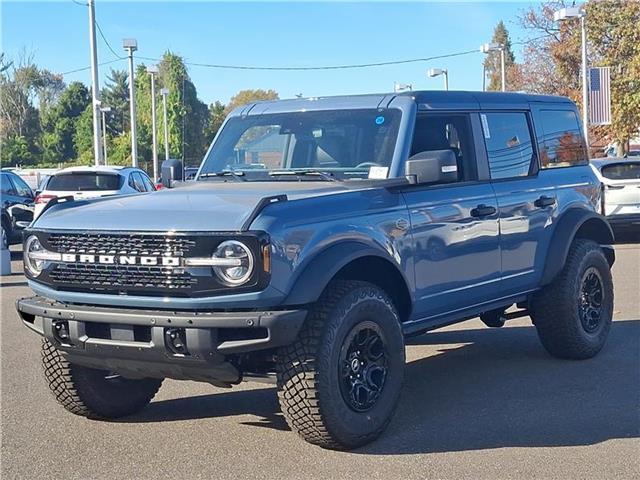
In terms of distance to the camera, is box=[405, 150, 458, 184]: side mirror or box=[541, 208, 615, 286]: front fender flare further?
box=[541, 208, 615, 286]: front fender flare

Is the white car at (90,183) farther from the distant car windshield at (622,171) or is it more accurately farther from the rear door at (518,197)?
the rear door at (518,197)

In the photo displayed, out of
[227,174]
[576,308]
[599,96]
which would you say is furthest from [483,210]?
[599,96]

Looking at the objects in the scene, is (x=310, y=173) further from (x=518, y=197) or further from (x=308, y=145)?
(x=518, y=197)

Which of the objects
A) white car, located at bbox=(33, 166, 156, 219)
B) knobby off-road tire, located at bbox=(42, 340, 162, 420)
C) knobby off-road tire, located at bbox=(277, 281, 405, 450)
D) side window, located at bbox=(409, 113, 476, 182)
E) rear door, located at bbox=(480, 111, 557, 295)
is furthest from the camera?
white car, located at bbox=(33, 166, 156, 219)

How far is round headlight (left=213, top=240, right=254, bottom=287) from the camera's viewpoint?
462 cm

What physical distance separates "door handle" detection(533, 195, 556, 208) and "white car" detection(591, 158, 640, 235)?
370 inches

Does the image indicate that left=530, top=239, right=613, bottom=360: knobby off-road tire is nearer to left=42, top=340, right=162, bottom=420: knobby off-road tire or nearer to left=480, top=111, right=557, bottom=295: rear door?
left=480, top=111, right=557, bottom=295: rear door

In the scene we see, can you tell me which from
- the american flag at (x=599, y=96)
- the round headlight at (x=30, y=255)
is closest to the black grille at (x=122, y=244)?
the round headlight at (x=30, y=255)

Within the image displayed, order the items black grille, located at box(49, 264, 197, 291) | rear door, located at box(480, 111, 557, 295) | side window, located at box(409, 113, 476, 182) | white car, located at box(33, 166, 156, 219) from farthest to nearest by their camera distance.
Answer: white car, located at box(33, 166, 156, 219) → rear door, located at box(480, 111, 557, 295) → side window, located at box(409, 113, 476, 182) → black grille, located at box(49, 264, 197, 291)

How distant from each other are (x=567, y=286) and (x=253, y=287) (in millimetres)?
3456

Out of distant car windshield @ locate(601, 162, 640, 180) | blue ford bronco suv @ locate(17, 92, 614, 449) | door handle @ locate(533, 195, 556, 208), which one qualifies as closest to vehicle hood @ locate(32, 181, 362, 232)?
blue ford bronco suv @ locate(17, 92, 614, 449)

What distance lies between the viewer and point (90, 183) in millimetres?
16516

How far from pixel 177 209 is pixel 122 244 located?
355mm

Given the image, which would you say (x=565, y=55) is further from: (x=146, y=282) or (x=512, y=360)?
(x=146, y=282)
